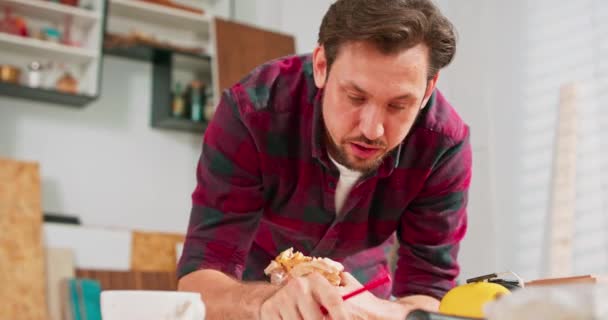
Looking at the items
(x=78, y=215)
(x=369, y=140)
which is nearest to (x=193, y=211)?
(x=369, y=140)

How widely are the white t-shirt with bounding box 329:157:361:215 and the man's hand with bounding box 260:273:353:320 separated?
592 mm

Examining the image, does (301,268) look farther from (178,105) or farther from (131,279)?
(178,105)

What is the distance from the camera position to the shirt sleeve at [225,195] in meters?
1.49

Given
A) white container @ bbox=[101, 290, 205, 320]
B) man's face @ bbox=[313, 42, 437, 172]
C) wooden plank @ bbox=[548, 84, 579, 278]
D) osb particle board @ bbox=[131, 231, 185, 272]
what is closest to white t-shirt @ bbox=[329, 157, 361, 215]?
man's face @ bbox=[313, 42, 437, 172]

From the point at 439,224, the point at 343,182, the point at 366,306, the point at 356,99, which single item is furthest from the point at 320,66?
the point at 366,306

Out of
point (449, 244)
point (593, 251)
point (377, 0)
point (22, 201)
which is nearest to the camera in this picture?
point (377, 0)

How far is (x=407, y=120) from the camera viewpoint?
4.44 feet

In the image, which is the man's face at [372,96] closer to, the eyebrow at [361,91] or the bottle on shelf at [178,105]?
the eyebrow at [361,91]

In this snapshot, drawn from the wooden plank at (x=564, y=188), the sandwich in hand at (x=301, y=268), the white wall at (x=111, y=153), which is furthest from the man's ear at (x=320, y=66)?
the white wall at (x=111, y=153)

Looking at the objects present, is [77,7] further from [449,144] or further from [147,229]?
[449,144]

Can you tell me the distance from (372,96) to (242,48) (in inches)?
109

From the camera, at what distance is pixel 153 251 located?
3.72 metres

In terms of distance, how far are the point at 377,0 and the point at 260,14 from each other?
309cm

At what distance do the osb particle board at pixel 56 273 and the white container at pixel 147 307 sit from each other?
269cm
